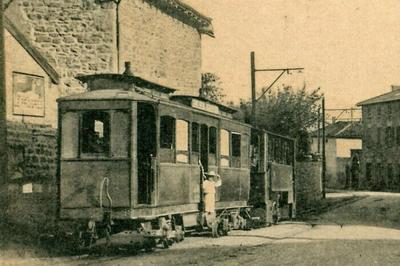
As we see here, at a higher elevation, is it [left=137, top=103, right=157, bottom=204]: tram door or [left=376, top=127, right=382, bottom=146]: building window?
[left=376, top=127, right=382, bottom=146]: building window

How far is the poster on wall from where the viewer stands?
1702 cm

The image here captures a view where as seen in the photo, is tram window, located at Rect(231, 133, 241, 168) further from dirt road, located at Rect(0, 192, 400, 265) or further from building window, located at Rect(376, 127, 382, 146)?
building window, located at Rect(376, 127, 382, 146)

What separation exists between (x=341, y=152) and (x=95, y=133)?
2427 inches

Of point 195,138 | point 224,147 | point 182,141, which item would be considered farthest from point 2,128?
point 224,147

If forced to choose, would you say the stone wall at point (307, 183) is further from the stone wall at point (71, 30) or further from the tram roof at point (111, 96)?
the tram roof at point (111, 96)

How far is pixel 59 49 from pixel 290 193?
411 inches

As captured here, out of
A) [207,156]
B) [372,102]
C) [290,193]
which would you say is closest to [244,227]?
[207,156]

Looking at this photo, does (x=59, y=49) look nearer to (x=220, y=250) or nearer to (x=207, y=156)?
(x=207, y=156)

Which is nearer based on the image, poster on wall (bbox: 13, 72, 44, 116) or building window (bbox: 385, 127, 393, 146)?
poster on wall (bbox: 13, 72, 44, 116)

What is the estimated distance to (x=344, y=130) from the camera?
75.5 m

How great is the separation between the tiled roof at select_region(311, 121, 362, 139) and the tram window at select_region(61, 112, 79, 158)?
5985cm

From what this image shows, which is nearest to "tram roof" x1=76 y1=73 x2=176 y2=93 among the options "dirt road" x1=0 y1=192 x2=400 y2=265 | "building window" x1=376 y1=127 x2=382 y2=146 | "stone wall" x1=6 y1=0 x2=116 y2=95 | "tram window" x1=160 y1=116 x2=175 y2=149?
"tram window" x1=160 y1=116 x2=175 y2=149

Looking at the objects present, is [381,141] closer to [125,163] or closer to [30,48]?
[30,48]

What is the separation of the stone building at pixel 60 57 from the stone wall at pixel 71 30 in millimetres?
30
